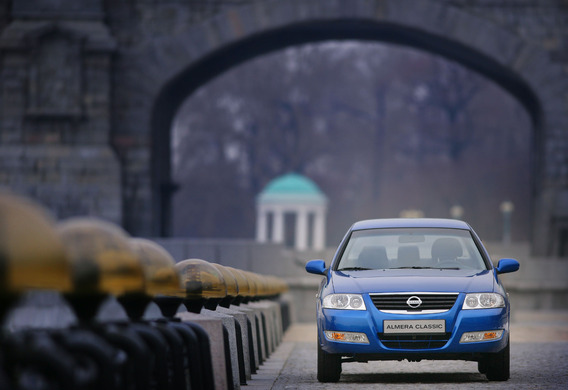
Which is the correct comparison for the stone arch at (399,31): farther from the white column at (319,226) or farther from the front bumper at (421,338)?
the white column at (319,226)

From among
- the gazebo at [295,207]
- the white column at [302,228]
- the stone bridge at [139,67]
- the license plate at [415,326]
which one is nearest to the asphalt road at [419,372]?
the license plate at [415,326]

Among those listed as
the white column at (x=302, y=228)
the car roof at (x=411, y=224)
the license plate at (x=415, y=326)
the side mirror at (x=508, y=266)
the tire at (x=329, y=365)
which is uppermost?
the car roof at (x=411, y=224)

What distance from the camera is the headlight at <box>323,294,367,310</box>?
38.7 ft

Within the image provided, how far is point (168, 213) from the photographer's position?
40188 mm

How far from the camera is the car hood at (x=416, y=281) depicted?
38.7ft

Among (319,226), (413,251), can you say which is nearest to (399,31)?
(413,251)

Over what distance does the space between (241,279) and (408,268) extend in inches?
73.2

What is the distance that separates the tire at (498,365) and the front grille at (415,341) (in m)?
0.57

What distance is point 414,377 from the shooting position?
1259 centimetres

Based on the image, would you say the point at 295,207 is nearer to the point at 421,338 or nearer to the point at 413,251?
the point at 413,251

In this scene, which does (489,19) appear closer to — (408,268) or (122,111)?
(122,111)

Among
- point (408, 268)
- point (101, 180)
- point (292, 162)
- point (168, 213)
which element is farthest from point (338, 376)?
point (292, 162)

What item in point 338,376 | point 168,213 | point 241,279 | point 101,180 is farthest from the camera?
point 168,213

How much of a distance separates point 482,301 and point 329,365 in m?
1.45
